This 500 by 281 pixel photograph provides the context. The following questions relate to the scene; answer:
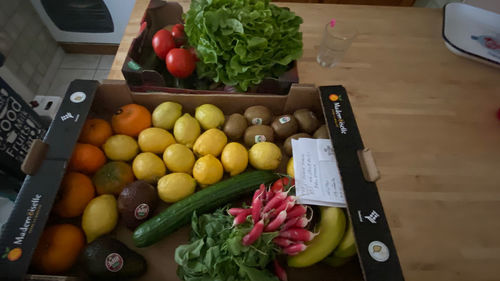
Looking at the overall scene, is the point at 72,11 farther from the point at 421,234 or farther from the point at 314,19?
the point at 421,234

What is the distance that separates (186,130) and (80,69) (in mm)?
1636

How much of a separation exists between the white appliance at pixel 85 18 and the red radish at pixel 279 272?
1.75 m

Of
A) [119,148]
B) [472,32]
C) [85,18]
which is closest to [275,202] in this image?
[119,148]

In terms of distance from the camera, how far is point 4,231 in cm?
53

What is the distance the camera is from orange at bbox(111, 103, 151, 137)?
80 centimetres

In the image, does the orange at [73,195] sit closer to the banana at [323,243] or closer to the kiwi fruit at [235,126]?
the kiwi fruit at [235,126]

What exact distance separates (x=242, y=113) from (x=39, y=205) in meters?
0.61

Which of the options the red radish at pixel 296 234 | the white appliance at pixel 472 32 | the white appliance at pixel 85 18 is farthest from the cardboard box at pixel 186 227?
the white appliance at pixel 85 18

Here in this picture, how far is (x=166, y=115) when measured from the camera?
819 millimetres

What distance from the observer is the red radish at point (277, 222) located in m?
0.55

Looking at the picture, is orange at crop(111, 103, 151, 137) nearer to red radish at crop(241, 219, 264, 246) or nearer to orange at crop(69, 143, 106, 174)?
orange at crop(69, 143, 106, 174)

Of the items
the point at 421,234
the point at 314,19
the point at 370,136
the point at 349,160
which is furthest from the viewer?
the point at 314,19

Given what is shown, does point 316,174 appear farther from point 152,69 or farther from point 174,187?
point 152,69

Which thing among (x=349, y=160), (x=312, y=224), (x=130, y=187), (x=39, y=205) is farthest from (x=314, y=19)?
(x=39, y=205)
